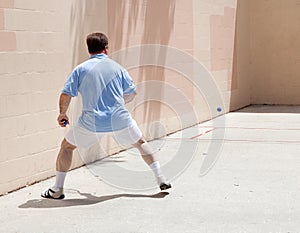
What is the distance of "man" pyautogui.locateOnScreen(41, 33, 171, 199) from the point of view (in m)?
6.34

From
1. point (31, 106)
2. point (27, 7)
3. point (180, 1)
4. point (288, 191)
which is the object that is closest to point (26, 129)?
point (31, 106)

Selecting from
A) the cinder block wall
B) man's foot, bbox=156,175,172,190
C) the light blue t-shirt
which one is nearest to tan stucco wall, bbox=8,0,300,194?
the cinder block wall

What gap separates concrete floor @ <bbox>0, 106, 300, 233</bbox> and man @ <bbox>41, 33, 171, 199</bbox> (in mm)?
477

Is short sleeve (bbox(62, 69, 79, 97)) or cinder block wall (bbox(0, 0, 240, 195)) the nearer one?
short sleeve (bbox(62, 69, 79, 97))

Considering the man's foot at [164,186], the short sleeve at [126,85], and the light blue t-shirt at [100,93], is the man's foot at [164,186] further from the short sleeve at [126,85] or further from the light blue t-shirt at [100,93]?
the short sleeve at [126,85]

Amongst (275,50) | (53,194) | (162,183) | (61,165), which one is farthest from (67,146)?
(275,50)

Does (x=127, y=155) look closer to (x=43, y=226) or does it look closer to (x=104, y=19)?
(x=104, y=19)

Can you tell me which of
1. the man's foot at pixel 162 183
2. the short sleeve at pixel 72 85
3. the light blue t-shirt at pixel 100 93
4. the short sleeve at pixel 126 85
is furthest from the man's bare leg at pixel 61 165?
the man's foot at pixel 162 183

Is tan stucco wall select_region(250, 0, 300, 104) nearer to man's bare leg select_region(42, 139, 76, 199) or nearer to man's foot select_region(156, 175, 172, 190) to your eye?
man's foot select_region(156, 175, 172, 190)

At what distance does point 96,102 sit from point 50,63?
4.31 feet

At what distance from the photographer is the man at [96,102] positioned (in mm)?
6344

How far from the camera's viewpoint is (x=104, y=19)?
28.8 ft

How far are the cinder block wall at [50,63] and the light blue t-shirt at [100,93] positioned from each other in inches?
31.4

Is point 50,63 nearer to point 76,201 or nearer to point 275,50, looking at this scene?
point 76,201
